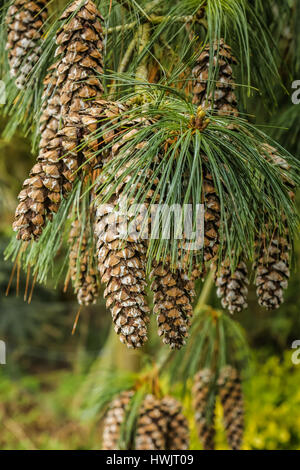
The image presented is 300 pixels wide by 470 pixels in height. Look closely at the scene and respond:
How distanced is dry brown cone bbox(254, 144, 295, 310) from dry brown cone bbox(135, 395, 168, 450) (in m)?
0.54

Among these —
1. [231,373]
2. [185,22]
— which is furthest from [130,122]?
[231,373]

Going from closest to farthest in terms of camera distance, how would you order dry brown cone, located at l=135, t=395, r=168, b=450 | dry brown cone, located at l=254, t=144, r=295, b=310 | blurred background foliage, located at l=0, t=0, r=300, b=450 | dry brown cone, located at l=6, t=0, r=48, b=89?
dry brown cone, located at l=254, t=144, r=295, b=310 < dry brown cone, located at l=6, t=0, r=48, b=89 < dry brown cone, located at l=135, t=395, r=168, b=450 < blurred background foliage, located at l=0, t=0, r=300, b=450

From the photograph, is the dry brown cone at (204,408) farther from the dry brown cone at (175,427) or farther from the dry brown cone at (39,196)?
the dry brown cone at (39,196)

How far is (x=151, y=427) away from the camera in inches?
41.2

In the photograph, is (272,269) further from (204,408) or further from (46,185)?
(204,408)

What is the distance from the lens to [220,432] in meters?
1.88

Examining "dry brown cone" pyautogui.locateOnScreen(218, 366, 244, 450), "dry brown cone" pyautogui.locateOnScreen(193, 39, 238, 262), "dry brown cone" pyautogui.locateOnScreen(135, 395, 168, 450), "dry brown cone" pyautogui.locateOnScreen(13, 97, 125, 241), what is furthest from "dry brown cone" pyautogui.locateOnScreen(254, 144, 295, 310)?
"dry brown cone" pyautogui.locateOnScreen(218, 366, 244, 450)

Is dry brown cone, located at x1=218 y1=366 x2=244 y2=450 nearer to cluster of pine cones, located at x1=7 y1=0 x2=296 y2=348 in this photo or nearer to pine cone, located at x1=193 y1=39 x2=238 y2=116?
cluster of pine cones, located at x1=7 y1=0 x2=296 y2=348

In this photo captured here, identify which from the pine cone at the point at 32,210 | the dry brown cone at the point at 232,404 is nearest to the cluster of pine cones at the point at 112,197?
the pine cone at the point at 32,210

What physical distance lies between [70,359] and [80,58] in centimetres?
309

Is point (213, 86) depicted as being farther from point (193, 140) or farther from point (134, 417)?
point (134, 417)

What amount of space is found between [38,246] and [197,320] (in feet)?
2.13

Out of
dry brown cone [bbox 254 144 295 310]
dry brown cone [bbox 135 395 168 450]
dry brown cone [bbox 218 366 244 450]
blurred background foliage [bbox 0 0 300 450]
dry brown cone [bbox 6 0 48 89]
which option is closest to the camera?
dry brown cone [bbox 254 144 295 310]

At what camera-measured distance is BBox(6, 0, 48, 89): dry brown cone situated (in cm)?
73
